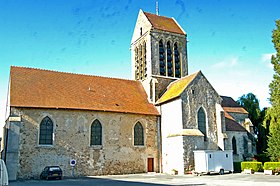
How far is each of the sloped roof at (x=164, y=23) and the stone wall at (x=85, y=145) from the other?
454 inches

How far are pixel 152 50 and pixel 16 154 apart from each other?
17921mm

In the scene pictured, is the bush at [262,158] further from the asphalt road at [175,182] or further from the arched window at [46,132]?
the arched window at [46,132]

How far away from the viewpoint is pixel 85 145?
25875 millimetres

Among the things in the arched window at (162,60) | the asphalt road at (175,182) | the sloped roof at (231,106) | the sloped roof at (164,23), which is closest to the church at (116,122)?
the arched window at (162,60)

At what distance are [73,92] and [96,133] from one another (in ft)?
15.0

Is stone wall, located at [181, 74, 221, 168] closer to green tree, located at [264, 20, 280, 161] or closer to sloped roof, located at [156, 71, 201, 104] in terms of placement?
sloped roof, located at [156, 71, 201, 104]

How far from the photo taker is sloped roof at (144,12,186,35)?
1359 inches

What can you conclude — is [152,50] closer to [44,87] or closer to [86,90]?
[86,90]

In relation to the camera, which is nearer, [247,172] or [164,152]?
[247,172]

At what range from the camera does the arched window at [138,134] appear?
1118 inches

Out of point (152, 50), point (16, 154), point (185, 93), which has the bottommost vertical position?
point (16, 154)

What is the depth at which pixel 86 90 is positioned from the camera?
29.0m

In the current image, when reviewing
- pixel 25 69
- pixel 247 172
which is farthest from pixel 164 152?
pixel 25 69

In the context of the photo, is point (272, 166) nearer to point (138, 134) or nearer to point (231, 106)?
point (138, 134)
